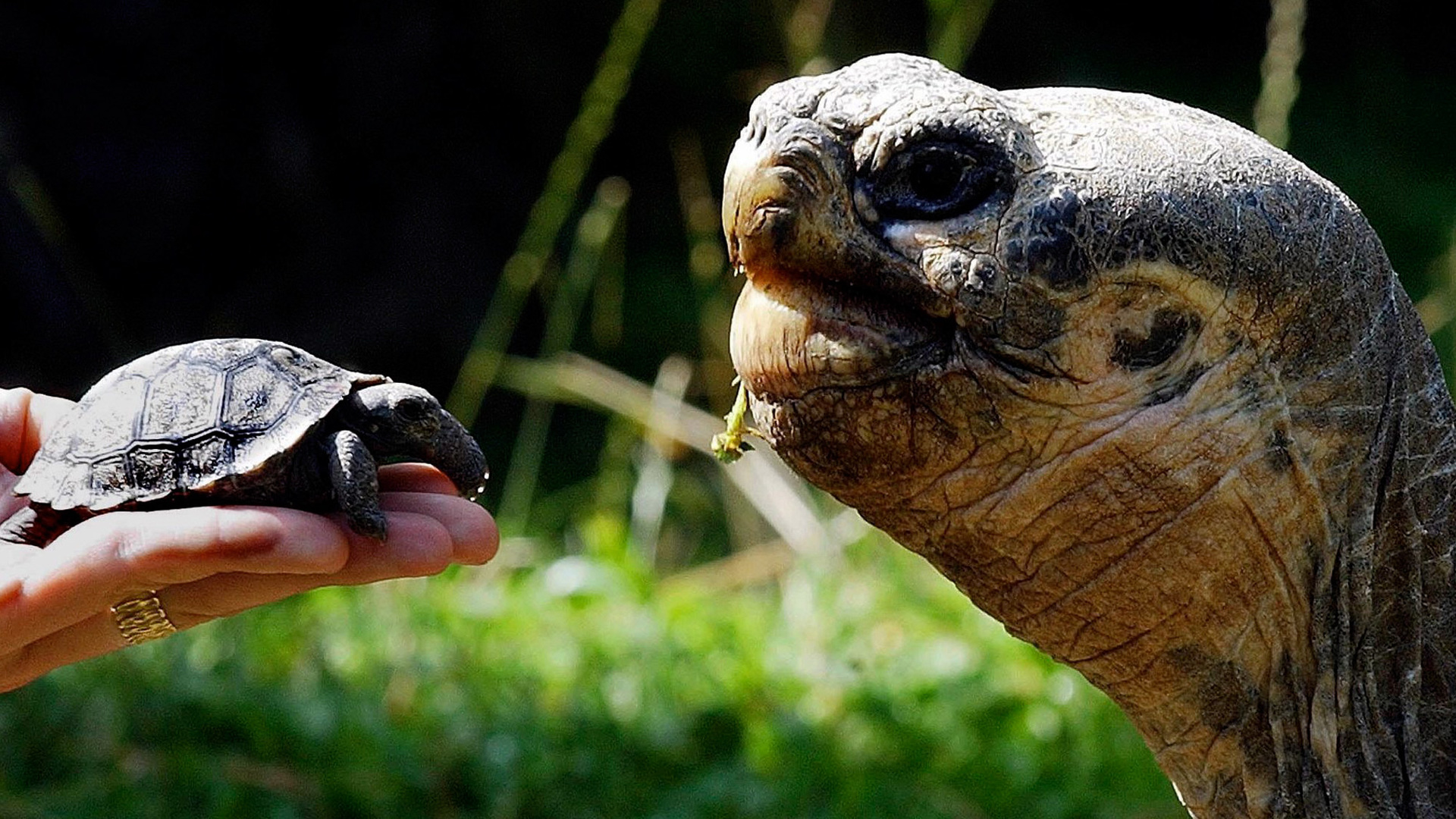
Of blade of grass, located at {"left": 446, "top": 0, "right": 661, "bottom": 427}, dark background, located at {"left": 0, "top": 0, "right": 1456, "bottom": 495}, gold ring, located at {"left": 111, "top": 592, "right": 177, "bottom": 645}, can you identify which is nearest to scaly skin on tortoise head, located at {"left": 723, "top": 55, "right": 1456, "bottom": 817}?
gold ring, located at {"left": 111, "top": 592, "right": 177, "bottom": 645}

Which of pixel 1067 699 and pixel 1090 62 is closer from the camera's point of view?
pixel 1067 699

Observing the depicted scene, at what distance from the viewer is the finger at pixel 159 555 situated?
5.34ft

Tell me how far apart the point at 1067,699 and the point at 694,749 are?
0.78 m

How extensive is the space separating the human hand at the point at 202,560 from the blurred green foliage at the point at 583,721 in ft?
3.97

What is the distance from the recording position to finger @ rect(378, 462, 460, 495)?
6.68ft

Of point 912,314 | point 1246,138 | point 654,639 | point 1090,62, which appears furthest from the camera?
point 1090,62

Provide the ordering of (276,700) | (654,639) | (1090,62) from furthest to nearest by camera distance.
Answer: (1090,62), (654,639), (276,700)

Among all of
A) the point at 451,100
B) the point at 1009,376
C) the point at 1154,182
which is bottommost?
the point at 451,100

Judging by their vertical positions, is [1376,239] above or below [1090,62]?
above

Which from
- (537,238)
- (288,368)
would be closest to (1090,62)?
(537,238)

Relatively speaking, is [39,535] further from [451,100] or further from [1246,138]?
[451,100]

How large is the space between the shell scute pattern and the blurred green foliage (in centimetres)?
128

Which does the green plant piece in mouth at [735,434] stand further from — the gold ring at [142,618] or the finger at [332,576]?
the gold ring at [142,618]

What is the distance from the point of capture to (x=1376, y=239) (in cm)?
153
